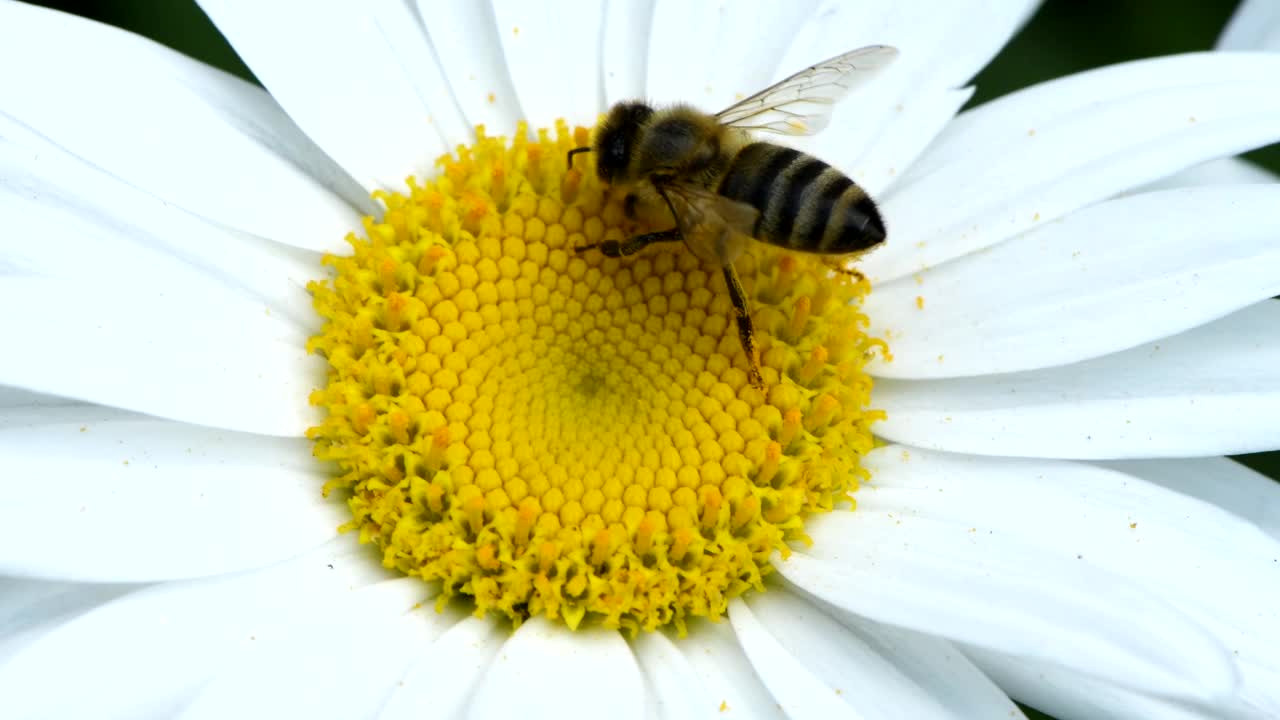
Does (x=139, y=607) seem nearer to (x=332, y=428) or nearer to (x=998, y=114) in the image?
(x=332, y=428)

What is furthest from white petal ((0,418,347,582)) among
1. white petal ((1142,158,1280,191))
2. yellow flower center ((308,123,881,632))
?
white petal ((1142,158,1280,191))

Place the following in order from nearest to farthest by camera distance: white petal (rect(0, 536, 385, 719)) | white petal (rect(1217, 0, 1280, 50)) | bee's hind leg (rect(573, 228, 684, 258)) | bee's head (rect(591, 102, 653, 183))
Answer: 1. white petal (rect(0, 536, 385, 719))
2. bee's head (rect(591, 102, 653, 183))
3. bee's hind leg (rect(573, 228, 684, 258))
4. white petal (rect(1217, 0, 1280, 50))

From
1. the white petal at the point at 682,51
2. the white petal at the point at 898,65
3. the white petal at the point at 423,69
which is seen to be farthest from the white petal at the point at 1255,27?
the white petal at the point at 423,69

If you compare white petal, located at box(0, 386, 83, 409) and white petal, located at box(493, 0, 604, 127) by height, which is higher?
white petal, located at box(493, 0, 604, 127)

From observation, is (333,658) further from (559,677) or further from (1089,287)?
(1089,287)

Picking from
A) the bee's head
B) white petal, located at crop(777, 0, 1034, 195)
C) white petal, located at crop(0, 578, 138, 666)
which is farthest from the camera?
white petal, located at crop(777, 0, 1034, 195)

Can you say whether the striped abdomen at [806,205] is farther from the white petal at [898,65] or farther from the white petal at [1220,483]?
the white petal at [1220,483]

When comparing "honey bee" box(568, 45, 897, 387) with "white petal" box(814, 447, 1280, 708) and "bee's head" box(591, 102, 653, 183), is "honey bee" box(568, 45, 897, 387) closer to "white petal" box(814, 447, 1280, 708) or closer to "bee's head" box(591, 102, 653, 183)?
"bee's head" box(591, 102, 653, 183)

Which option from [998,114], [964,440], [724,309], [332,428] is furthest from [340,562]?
[998,114]
